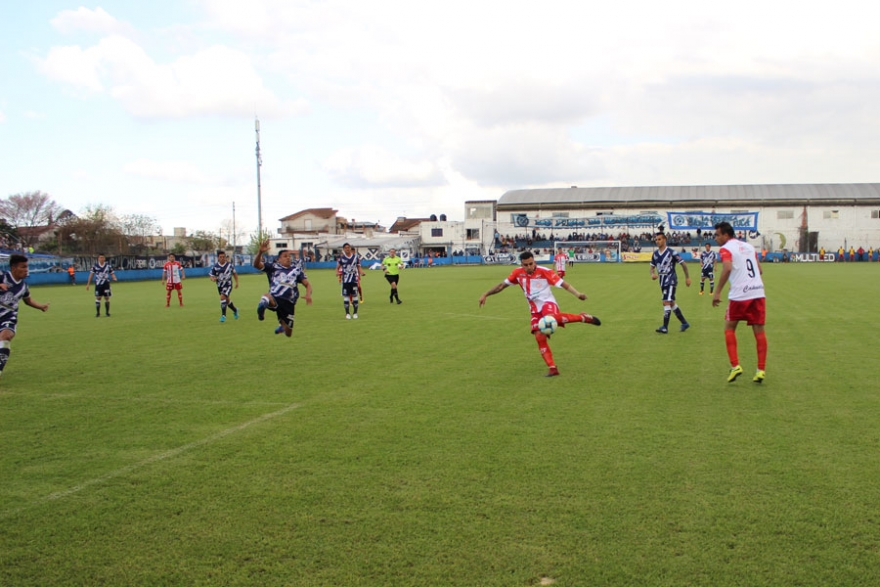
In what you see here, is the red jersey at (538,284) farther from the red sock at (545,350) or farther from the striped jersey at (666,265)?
the striped jersey at (666,265)

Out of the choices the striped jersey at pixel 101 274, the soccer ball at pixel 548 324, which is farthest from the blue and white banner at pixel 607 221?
the soccer ball at pixel 548 324

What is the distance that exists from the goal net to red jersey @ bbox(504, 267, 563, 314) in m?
63.8

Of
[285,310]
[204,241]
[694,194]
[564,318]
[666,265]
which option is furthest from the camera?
[204,241]

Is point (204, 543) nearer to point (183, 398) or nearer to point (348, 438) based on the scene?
point (348, 438)

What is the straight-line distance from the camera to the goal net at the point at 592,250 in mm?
74756

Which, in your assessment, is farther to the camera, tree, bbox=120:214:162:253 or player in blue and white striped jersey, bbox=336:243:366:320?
tree, bbox=120:214:162:253

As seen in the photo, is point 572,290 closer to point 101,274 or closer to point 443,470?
point 443,470

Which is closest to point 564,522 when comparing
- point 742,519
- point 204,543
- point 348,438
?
point 742,519

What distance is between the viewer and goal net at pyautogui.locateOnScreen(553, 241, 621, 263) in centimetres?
7476

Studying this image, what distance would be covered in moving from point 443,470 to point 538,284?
4884 millimetres

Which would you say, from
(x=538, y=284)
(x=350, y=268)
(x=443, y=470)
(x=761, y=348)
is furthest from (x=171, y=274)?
(x=443, y=470)

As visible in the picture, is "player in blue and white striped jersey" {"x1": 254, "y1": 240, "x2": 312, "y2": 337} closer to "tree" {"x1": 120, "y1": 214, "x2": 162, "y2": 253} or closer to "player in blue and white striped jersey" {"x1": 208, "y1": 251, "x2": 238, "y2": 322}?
"player in blue and white striped jersey" {"x1": 208, "y1": 251, "x2": 238, "y2": 322}

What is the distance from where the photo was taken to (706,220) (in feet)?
231

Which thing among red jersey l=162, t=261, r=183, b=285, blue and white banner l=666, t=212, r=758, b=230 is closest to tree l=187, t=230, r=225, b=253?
blue and white banner l=666, t=212, r=758, b=230
